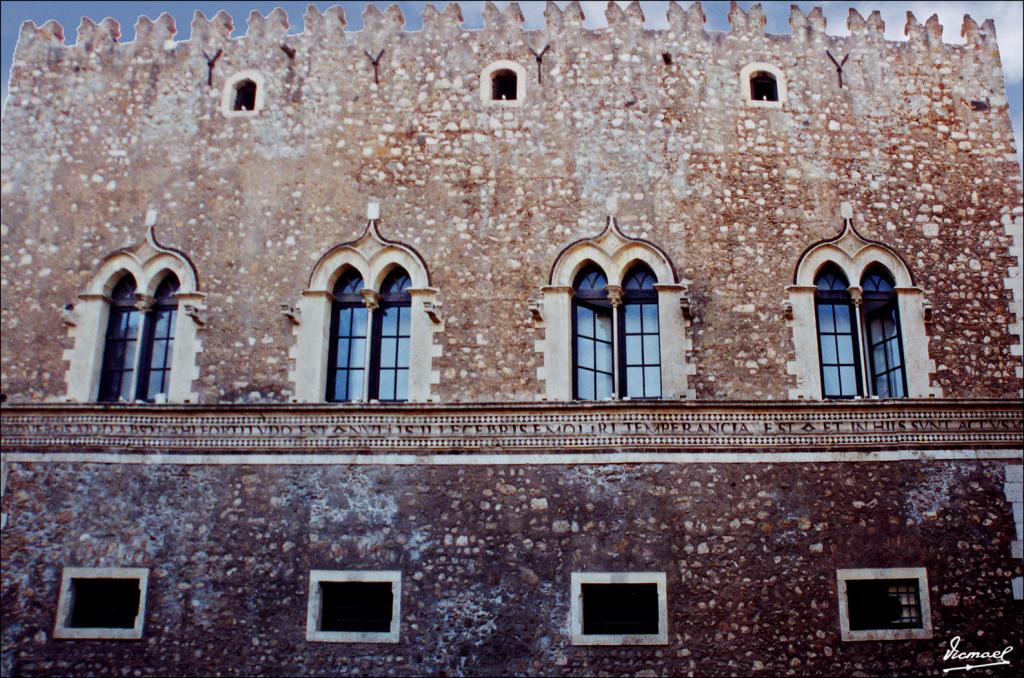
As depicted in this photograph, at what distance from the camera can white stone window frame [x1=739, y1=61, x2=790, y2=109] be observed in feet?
40.3

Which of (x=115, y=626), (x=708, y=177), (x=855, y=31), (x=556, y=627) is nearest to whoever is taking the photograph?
(x=556, y=627)

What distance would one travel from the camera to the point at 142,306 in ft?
39.0

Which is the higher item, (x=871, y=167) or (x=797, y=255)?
(x=871, y=167)

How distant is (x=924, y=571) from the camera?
10391 mm

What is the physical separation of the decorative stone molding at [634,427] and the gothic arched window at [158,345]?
1135mm

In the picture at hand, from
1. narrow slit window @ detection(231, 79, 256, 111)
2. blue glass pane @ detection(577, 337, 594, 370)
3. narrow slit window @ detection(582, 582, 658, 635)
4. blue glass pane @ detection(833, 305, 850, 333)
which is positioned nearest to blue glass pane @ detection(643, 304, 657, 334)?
blue glass pane @ detection(577, 337, 594, 370)

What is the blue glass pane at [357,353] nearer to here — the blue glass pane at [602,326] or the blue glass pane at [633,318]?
the blue glass pane at [602,326]

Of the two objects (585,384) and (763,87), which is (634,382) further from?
(763,87)

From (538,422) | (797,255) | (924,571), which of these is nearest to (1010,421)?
(924,571)

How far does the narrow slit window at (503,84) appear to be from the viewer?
12.5m

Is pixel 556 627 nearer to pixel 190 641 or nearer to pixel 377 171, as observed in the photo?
pixel 190 641

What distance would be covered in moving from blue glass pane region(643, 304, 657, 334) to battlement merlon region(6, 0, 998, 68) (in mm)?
3817

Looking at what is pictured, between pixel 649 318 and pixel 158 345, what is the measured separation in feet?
20.7

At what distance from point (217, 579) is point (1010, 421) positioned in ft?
31.1
